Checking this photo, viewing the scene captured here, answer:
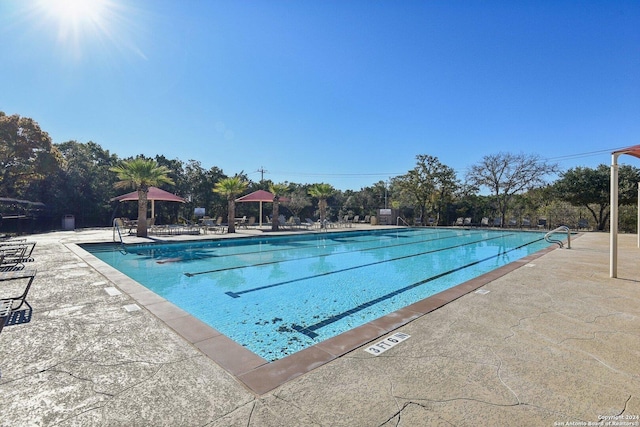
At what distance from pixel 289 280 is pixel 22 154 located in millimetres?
16578

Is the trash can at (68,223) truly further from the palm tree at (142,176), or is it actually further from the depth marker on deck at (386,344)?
the depth marker on deck at (386,344)

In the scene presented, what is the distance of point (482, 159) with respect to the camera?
78.1 ft

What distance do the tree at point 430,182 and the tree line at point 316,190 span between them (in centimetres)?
8

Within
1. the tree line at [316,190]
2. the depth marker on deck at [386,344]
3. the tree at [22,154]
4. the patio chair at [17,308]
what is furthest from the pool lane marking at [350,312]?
the tree at [22,154]

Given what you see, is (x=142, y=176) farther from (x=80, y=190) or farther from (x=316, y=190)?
(x=316, y=190)

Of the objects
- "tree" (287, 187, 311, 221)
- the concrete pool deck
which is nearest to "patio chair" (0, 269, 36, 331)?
the concrete pool deck

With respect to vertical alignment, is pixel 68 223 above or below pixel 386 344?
above

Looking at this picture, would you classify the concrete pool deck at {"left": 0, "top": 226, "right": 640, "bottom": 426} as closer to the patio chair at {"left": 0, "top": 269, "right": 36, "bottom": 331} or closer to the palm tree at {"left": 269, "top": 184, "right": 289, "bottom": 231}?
the patio chair at {"left": 0, "top": 269, "right": 36, "bottom": 331}

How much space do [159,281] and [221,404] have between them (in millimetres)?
5557

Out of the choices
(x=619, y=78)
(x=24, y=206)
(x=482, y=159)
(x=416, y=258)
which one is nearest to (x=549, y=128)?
(x=482, y=159)

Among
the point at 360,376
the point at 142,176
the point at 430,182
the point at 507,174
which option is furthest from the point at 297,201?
the point at 360,376

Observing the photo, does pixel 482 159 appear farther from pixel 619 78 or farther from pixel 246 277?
pixel 246 277

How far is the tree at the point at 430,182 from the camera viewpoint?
2433cm

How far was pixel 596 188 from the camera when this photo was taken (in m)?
18.9
